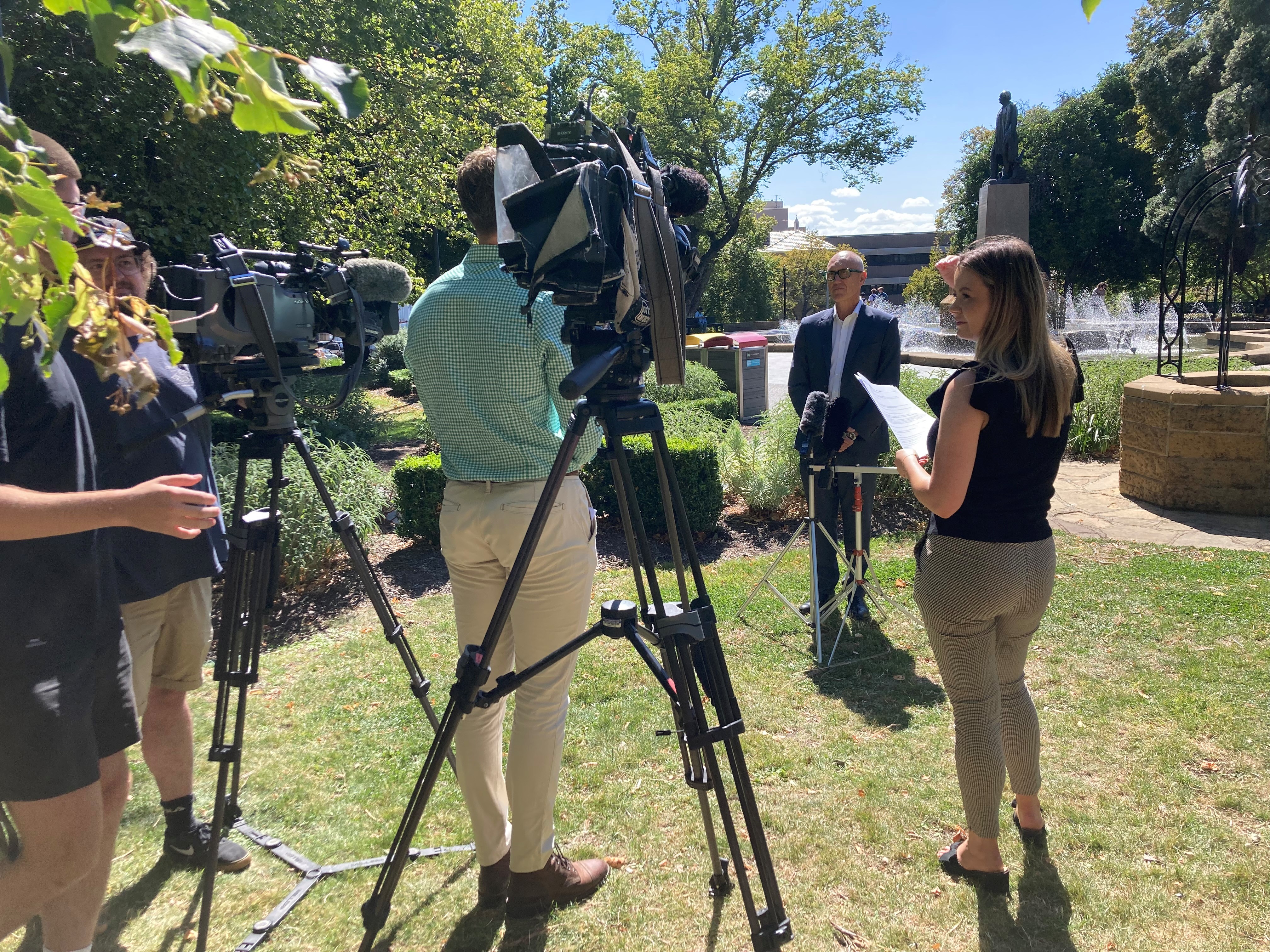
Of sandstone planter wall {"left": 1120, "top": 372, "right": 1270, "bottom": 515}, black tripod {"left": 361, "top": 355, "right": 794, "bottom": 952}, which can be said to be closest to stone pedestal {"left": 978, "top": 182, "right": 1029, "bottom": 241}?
sandstone planter wall {"left": 1120, "top": 372, "right": 1270, "bottom": 515}

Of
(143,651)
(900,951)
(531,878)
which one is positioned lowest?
(900,951)

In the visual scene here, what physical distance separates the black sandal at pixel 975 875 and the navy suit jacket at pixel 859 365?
249cm

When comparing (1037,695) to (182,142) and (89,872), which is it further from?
(182,142)

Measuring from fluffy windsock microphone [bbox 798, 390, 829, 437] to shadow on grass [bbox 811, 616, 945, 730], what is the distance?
4.21 feet

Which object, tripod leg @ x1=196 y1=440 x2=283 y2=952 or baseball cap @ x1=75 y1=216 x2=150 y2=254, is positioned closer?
baseball cap @ x1=75 y1=216 x2=150 y2=254

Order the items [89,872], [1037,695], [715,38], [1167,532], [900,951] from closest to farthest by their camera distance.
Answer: [89,872]
[900,951]
[1037,695]
[1167,532]
[715,38]

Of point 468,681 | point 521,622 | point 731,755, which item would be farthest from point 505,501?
point 731,755

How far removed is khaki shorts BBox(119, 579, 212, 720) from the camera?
8.98 feet

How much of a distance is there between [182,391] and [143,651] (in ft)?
2.94

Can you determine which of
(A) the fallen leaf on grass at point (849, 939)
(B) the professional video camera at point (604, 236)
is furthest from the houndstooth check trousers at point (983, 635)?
(B) the professional video camera at point (604, 236)

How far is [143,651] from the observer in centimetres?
274

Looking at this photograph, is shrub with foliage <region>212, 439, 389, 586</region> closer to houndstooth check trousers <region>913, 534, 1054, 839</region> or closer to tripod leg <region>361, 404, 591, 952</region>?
tripod leg <region>361, 404, 591, 952</region>

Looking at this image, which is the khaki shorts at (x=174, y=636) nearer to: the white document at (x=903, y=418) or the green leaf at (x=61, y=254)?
the green leaf at (x=61, y=254)

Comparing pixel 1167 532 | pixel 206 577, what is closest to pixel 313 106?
pixel 206 577
